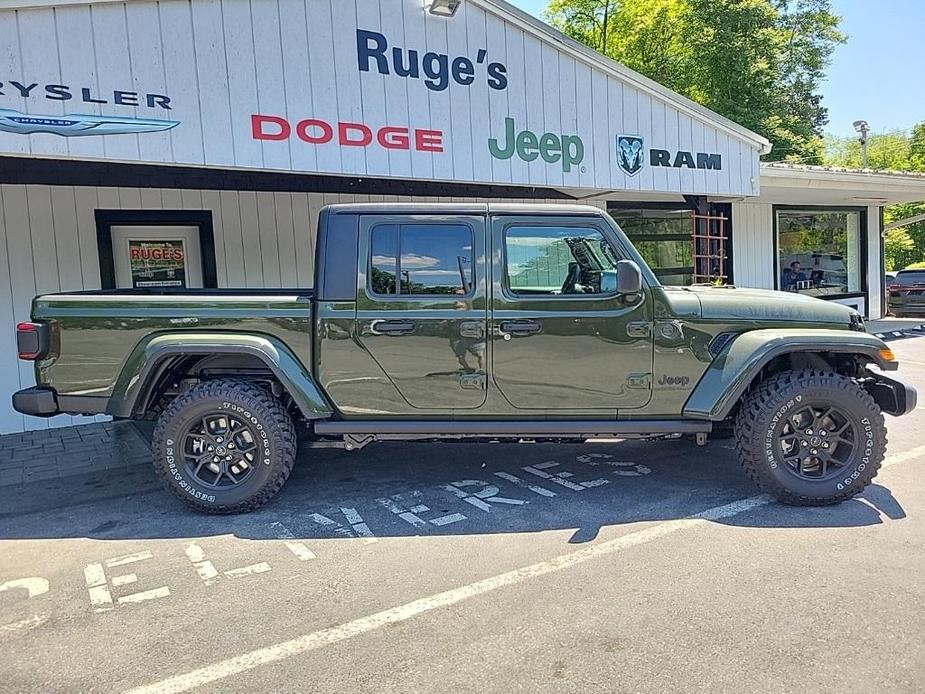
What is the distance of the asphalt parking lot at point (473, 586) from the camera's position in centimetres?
280

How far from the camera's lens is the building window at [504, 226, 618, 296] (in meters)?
4.65

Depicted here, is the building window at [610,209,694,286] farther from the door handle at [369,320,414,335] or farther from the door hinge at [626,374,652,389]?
the door handle at [369,320,414,335]

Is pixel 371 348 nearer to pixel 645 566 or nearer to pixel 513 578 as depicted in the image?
pixel 513 578

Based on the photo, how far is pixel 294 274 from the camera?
29.9ft

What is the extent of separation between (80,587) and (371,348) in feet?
6.87

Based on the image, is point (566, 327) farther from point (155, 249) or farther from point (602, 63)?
point (155, 249)

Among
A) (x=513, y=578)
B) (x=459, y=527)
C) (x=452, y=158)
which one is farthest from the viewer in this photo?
(x=452, y=158)

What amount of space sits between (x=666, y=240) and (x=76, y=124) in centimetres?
993

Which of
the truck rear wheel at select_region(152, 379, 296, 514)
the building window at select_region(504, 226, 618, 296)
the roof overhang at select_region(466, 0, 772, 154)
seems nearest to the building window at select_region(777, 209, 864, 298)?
the roof overhang at select_region(466, 0, 772, 154)

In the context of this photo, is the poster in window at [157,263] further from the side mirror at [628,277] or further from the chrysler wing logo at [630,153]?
the side mirror at [628,277]

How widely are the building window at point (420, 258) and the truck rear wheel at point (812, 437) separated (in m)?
2.11

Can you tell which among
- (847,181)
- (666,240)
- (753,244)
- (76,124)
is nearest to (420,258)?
(76,124)

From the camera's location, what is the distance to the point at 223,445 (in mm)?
4633

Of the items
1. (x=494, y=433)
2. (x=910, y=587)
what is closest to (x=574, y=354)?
(x=494, y=433)
